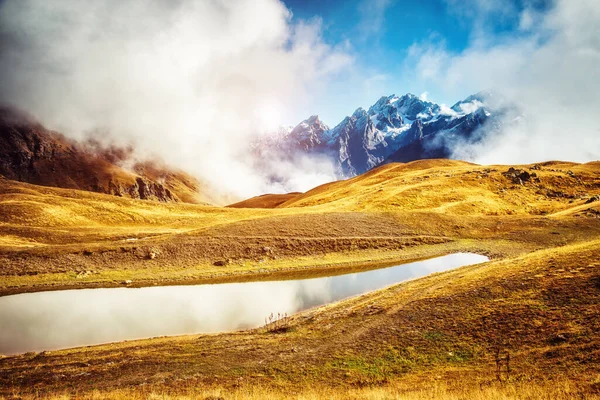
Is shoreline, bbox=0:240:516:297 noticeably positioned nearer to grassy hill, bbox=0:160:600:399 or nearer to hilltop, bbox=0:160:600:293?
hilltop, bbox=0:160:600:293

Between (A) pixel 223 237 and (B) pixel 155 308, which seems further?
(A) pixel 223 237

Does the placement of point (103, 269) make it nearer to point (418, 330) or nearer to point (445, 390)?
point (418, 330)

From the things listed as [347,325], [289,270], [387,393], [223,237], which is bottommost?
[387,393]

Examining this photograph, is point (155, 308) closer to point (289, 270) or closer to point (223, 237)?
point (289, 270)

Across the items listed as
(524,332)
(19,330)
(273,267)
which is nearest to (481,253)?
(273,267)

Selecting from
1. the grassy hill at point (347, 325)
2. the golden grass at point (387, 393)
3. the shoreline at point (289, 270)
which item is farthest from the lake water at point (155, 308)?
the golden grass at point (387, 393)

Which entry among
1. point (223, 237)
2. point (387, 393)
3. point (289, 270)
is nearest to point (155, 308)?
point (289, 270)

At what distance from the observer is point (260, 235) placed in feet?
210

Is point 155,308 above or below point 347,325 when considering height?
above

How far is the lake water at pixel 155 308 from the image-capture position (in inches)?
1217

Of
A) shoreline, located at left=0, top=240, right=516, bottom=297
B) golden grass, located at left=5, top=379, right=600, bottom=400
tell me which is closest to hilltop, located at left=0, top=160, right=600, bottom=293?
shoreline, located at left=0, top=240, right=516, bottom=297

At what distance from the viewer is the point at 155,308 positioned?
37.9 m

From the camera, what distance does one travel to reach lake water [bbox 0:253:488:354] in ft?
101

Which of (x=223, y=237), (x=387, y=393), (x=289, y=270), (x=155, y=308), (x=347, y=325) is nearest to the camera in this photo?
(x=387, y=393)
